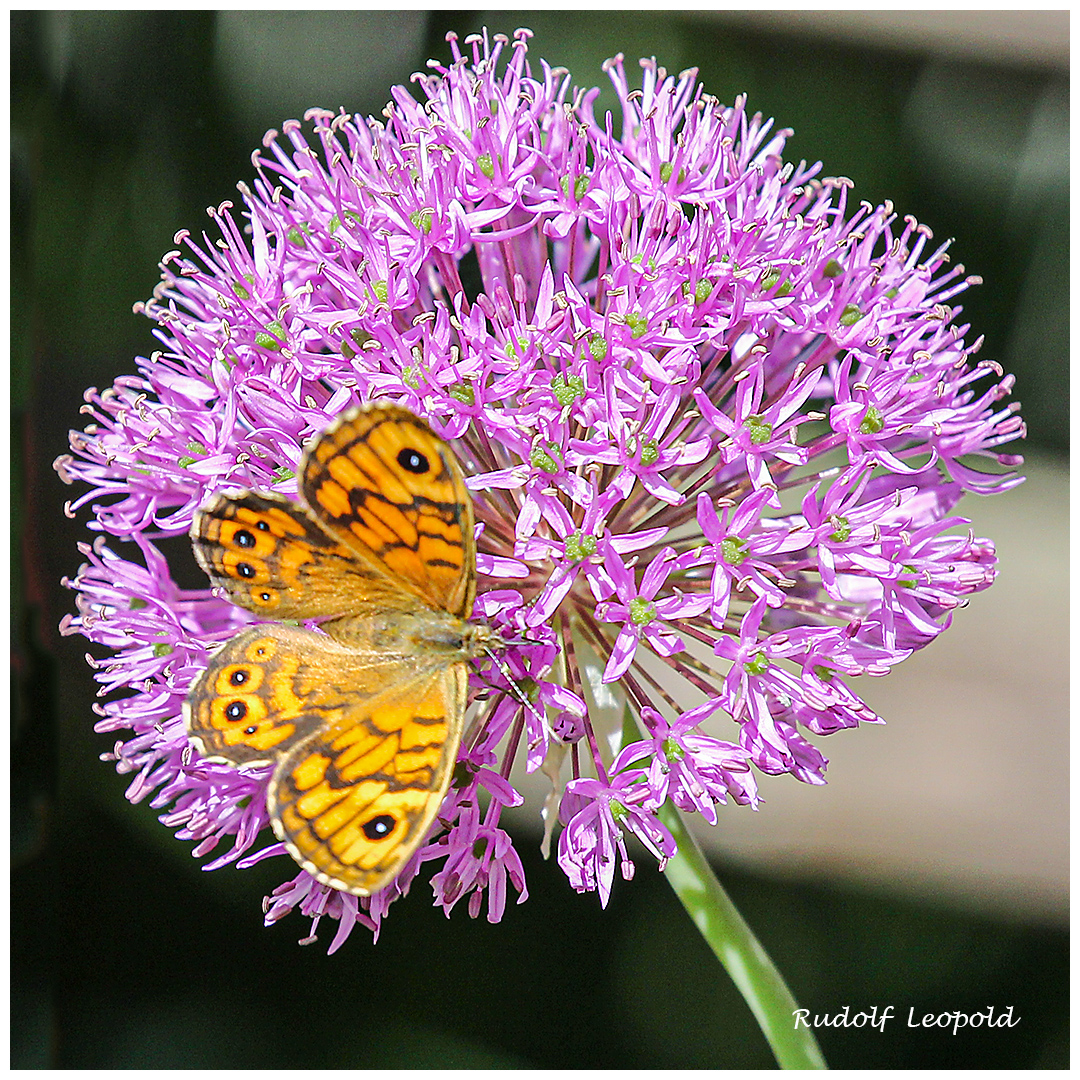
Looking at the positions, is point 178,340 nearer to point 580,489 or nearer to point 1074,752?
point 580,489

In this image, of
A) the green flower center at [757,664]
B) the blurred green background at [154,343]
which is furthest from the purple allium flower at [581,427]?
the blurred green background at [154,343]

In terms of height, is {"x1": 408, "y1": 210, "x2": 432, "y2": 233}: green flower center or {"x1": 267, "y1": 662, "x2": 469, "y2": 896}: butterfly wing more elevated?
{"x1": 408, "y1": 210, "x2": 432, "y2": 233}: green flower center

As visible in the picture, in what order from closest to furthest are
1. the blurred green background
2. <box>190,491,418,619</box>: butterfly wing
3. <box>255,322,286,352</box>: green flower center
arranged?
<box>190,491,418,619</box>: butterfly wing
<box>255,322,286,352</box>: green flower center
the blurred green background

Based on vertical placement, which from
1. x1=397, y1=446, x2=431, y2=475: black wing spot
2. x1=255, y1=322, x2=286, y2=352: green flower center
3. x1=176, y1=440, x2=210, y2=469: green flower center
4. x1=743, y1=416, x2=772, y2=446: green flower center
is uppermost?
x1=255, y1=322, x2=286, y2=352: green flower center

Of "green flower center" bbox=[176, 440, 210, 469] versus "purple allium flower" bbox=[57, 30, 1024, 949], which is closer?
"purple allium flower" bbox=[57, 30, 1024, 949]

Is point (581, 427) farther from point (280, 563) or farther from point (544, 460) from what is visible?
point (280, 563)

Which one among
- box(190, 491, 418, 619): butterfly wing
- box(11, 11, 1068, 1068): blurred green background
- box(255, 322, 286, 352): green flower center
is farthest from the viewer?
box(11, 11, 1068, 1068): blurred green background

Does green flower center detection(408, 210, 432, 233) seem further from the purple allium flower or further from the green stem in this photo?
the green stem

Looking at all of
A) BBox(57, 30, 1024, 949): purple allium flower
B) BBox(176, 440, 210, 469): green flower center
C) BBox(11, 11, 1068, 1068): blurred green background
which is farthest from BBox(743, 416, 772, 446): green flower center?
BBox(11, 11, 1068, 1068): blurred green background
